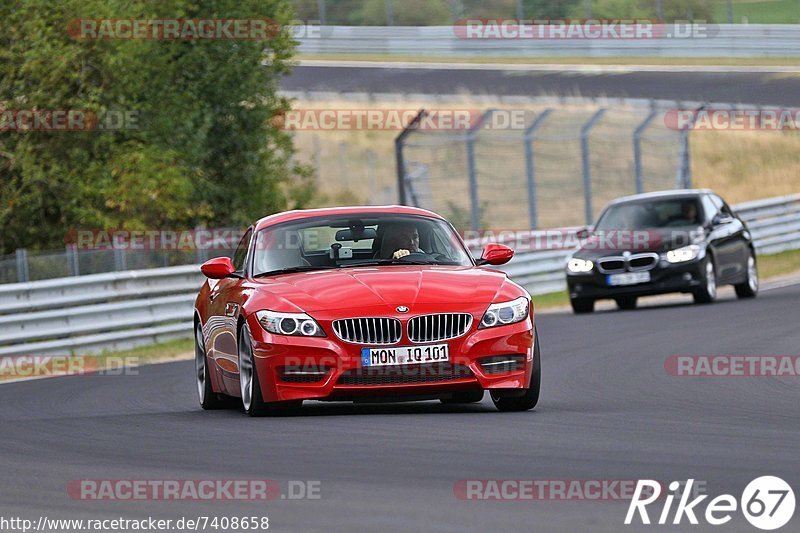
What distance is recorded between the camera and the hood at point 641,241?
22.3 metres

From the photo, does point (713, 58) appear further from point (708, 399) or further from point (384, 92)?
point (708, 399)

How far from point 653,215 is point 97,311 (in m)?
7.66

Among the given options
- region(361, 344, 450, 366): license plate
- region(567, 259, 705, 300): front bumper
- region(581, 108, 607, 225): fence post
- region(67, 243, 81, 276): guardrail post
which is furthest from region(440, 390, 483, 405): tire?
region(581, 108, 607, 225): fence post

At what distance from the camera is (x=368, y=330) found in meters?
10.1

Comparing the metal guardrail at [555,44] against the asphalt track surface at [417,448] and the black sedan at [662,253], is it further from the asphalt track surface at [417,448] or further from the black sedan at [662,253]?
the asphalt track surface at [417,448]

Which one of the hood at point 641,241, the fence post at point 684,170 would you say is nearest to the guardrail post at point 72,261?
the hood at point 641,241

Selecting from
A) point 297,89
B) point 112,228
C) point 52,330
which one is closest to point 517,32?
point 297,89

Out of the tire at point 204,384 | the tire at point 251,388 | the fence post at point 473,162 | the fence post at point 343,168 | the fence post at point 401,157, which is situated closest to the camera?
the tire at point 251,388

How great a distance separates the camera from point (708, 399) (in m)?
11.4

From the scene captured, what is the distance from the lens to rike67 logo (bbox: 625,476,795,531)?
6.21m

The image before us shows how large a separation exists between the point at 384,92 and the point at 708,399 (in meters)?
32.1

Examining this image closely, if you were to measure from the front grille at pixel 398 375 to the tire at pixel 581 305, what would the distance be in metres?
12.8

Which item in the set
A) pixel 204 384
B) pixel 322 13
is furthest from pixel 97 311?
pixel 322 13

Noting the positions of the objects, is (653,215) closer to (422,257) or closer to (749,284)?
(749,284)
